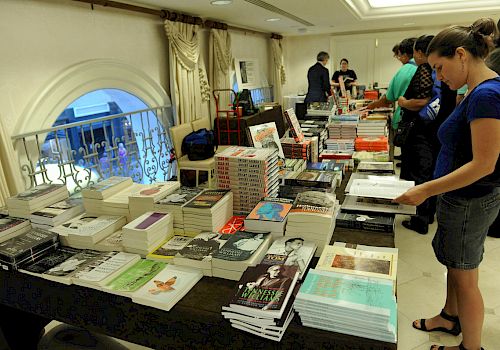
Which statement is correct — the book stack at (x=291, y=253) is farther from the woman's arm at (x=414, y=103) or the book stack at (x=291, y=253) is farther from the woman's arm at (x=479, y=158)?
the woman's arm at (x=414, y=103)

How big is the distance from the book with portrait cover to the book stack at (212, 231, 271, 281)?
52 mm

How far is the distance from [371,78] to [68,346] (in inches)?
376

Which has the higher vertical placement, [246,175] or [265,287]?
[246,175]

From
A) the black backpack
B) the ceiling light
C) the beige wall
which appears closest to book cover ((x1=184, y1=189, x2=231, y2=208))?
the beige wall

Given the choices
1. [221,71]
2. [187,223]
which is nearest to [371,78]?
[221,71]

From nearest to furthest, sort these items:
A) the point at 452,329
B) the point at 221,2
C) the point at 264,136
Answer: the point at 452,329, the point at 264,136, the point at 221,2

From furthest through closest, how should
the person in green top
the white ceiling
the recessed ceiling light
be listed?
the white ceiling
the recessed ceiling light
the person in green top

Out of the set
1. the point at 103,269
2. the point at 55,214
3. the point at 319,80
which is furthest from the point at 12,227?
the point at 319,80

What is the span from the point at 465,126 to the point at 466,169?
0.18 metres

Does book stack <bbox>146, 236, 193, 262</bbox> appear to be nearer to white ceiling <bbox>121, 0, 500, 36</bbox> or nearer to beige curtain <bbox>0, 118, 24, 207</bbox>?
beige curtain <bbox>0, 118, 24, 207</bbox>

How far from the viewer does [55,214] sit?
166 centimetres

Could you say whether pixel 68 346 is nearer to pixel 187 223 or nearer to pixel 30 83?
pixel 187 223

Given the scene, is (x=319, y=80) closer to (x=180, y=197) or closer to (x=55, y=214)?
(x=180, y=197)

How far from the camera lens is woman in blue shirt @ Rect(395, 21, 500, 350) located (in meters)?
1.25
